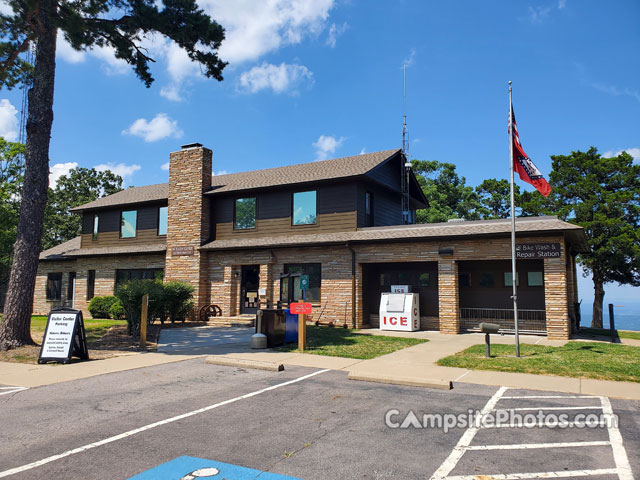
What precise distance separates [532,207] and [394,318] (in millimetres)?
19451

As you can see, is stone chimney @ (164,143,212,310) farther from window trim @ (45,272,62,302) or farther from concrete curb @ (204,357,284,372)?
concrete curb @ (204,357,284,372)

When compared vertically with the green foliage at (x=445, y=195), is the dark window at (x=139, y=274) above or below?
below

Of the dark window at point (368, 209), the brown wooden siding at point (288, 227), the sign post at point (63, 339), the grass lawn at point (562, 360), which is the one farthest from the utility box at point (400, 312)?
the sign post at point (63, 339)

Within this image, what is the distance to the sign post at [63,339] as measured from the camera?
10.9 meters

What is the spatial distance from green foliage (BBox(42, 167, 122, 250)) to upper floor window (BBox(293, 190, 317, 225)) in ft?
105

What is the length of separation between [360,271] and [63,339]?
11.7 metres

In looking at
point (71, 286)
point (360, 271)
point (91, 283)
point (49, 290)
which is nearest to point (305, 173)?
point (360, 271)

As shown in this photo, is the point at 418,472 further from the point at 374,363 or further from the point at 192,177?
the point at 192,177

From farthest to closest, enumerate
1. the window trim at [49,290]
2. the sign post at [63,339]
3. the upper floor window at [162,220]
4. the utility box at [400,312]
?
the window trim at [49,290] < the upper floor window at [162,220] < the utility box at [400,312] < the sign post at [63,339]

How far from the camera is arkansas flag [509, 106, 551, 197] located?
11500 mm

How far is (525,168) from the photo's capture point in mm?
11758

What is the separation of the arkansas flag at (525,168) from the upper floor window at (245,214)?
44.5ft

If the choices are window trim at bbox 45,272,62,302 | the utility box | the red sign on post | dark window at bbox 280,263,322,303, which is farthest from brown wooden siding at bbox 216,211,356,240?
window trim at bbox 45,272,62,302

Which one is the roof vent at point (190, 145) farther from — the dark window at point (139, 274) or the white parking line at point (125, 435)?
the white parking line at point (125, 435)
